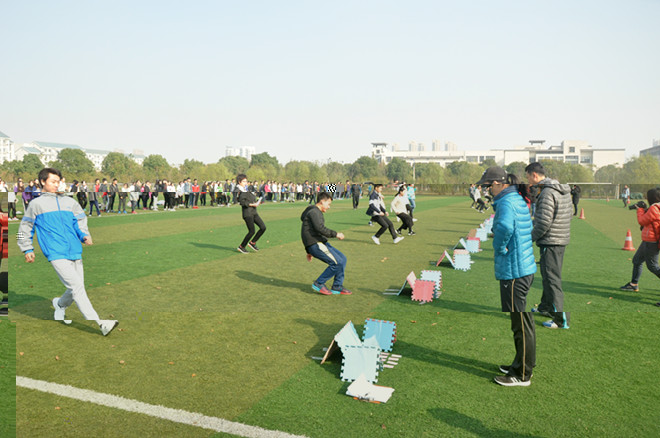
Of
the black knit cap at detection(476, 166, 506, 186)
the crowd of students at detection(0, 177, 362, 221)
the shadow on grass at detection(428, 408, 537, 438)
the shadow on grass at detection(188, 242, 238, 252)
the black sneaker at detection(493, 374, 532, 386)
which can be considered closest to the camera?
the shadow on grass at detection(428, 408, 537, 438)

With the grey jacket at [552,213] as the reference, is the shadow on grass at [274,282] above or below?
below

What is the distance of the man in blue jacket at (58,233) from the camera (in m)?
5.67

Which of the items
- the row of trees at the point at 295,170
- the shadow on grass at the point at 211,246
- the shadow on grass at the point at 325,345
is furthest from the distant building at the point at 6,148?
the shadow on grass at the point at 325,345

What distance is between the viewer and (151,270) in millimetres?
10430

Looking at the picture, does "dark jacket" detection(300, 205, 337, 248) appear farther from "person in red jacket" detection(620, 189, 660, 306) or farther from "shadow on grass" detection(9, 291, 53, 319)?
"person in red jacket" detection(620, 189, 660, 306)

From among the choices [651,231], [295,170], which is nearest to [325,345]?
[651,231]

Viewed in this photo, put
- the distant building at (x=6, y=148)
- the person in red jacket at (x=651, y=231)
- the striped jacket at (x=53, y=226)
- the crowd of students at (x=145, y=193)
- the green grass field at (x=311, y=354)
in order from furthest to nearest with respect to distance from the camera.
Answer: the distant building at (x=6, y=148), the crowd of students at (x=145, y=193), the person in red jacket at (x=651, y=231), the striped jacket at (x=53, y=226), the green grass field at (x=311, y=354)

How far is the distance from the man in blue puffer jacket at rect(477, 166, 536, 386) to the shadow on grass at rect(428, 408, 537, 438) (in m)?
0.89

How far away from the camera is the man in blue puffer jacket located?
15.4ft

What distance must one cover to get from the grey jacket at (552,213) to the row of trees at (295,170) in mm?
74476

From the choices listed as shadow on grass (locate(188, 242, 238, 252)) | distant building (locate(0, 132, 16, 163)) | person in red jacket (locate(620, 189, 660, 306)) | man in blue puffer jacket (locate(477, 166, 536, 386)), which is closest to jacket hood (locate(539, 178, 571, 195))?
man in blue puffer jacket (locate(477, 166, 536, 386))

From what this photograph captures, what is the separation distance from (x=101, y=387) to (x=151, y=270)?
20.2ft

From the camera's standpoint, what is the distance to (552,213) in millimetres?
6199

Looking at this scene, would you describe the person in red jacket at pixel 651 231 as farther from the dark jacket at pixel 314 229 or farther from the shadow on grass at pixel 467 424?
the shadow on grass at pixel 467 424
